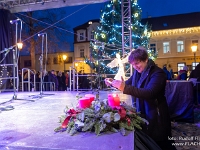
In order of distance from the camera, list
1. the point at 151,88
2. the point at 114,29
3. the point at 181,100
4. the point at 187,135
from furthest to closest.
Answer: the point at 114,29 < the point at 181,100 < the point at 187,135 < the point at 151,88

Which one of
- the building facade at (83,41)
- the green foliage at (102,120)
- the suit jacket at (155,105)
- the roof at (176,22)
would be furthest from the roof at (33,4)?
the building facade at (83,41)

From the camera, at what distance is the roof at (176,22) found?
998 inches

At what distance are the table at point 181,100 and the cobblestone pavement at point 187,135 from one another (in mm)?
174

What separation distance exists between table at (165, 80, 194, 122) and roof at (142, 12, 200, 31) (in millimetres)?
22658

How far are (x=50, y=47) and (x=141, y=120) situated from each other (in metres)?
18.3

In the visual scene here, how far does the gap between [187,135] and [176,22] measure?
2527 cm

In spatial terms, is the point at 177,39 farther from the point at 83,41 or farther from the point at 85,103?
the point at 85,103

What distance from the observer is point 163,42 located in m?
26.3

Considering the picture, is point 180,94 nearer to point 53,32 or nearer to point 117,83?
point 117,83

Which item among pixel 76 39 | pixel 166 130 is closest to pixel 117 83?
pixel 166 130

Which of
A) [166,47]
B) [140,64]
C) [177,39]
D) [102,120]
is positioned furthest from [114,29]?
[177,39]

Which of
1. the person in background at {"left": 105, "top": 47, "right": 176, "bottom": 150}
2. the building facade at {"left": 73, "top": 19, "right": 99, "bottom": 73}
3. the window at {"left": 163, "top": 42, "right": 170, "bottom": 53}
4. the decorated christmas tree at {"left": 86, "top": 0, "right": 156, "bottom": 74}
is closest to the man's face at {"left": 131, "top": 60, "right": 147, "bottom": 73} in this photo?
the person in background at {"left": 105, "top": 47, "right": 176, "bottom": 150}

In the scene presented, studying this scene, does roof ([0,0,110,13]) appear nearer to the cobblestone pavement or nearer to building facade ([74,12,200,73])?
the cobblestone pavement

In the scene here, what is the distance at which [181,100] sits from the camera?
490cm
